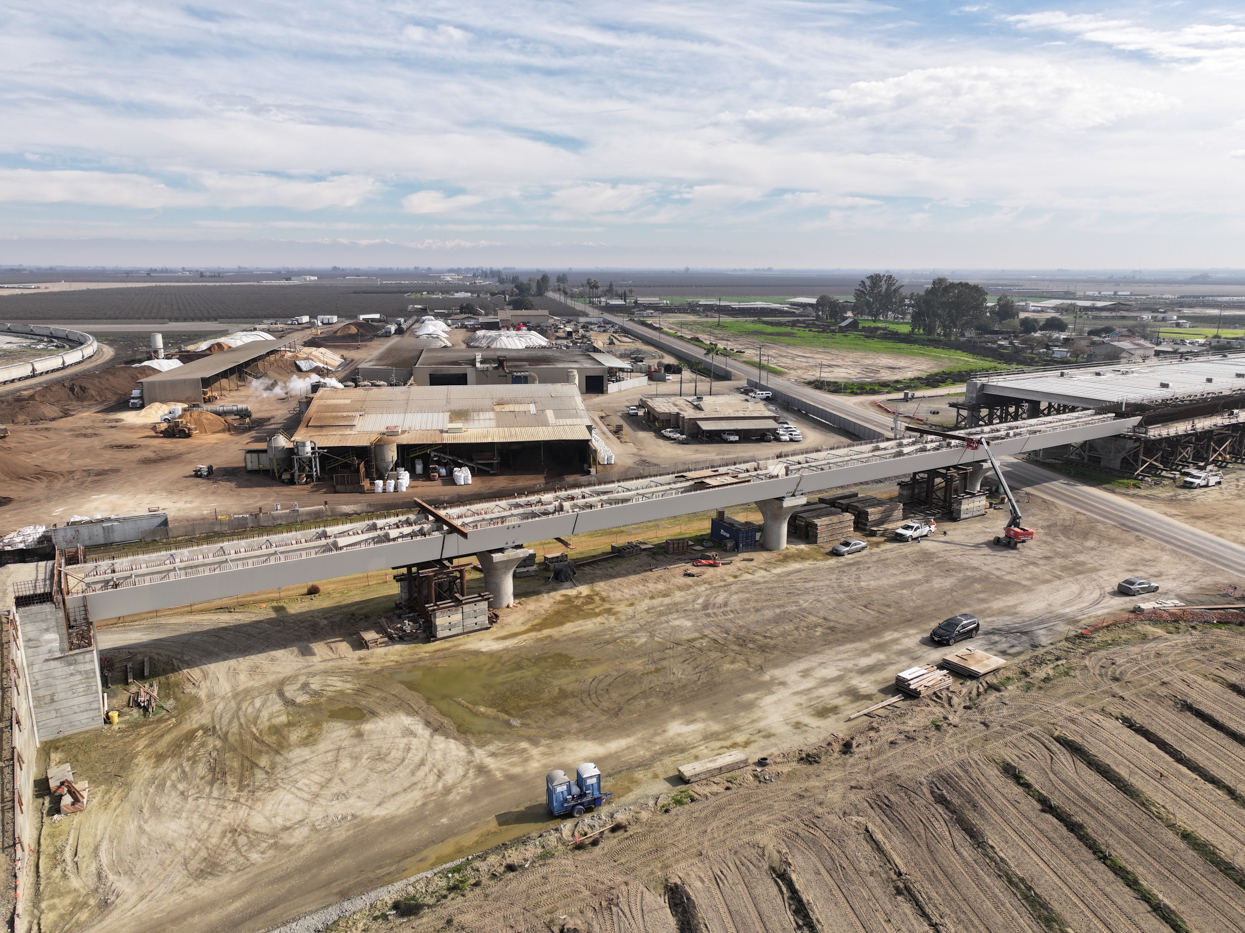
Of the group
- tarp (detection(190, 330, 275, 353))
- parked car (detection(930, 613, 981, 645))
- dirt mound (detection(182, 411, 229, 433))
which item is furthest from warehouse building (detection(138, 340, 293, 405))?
parked car (detection(930, 613, 981, 645))

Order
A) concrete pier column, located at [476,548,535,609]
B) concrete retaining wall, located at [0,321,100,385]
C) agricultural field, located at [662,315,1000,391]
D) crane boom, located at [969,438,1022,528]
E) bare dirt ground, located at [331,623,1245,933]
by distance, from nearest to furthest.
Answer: bare dirt ground, located at [331,623,1245,933]
concrete pier column, located at [476,548,535,609]
crane boom, located at [969,438,1022,528]
concrete retaining wall, located at [0,321,100,385]
agricultural field, located at [662,315,1000,391]

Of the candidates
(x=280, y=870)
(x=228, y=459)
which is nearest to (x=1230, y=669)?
(x=280, y=870)

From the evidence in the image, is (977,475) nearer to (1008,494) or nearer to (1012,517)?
(1008,494)

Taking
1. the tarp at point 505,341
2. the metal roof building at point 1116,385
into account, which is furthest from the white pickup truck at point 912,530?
the tarp at point 505,341

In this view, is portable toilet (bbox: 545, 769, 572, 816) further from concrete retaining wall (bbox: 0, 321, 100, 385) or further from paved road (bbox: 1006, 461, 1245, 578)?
concrete retaining wall (bbox: 0, 321, 100, 385)

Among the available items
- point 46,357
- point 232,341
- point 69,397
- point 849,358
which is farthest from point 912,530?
point 46,357
